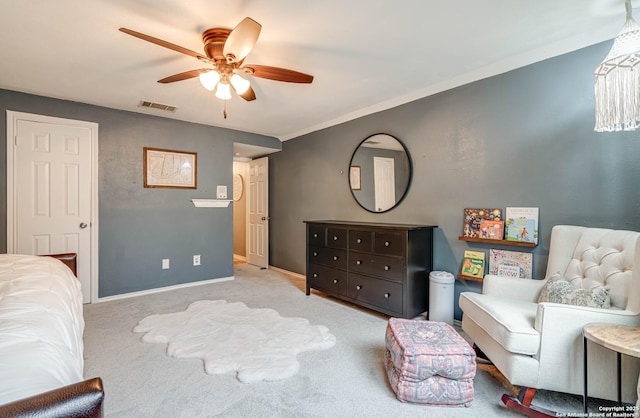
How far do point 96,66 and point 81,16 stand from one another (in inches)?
30.9

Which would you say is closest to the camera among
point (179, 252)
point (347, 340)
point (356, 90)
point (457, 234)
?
point (347, 340)

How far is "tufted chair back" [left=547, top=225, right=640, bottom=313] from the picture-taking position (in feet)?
5.50

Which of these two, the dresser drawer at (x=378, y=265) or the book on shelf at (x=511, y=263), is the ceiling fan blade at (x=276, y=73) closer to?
the dresser drawer at (x=378, y=265)

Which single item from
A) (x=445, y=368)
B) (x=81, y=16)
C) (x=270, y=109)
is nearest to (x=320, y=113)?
(x=270, y=109)

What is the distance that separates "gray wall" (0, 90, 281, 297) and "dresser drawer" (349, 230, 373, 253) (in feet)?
7.24

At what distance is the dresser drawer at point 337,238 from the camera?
329 centimetres

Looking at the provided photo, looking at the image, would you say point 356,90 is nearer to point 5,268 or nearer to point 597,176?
point 597,176

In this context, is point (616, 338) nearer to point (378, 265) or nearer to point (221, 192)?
point (378, 265)

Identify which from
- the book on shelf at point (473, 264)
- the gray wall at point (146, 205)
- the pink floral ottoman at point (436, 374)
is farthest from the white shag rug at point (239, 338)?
the book on shelf at point (473, 264)

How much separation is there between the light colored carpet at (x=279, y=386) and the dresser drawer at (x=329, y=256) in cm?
68

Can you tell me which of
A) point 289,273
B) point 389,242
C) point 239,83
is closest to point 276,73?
point 239,83

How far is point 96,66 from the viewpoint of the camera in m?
2.53

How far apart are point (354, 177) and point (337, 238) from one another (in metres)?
0.91

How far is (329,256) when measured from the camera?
3479 millimetres
